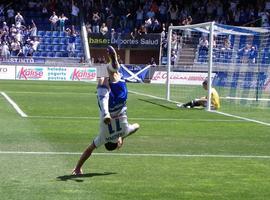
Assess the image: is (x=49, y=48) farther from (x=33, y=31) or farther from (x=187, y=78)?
(x=187, y=78)

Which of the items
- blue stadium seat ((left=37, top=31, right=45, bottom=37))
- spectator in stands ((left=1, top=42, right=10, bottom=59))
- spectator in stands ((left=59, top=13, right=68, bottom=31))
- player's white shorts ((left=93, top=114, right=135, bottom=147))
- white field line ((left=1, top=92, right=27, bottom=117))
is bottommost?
white field line ((left=1, top=92, right=27, bottom=117))

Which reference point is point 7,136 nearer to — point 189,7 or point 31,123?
point 31,123

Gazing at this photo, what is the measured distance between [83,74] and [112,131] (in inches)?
1515

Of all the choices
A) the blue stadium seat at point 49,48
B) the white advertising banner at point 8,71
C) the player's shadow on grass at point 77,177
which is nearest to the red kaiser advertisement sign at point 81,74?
the white advertising banner at point 8,71

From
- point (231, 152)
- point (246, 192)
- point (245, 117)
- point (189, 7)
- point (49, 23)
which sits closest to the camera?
point (246, 192)

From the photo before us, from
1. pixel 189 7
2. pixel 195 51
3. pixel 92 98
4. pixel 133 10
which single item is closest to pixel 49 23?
pixel 133 10

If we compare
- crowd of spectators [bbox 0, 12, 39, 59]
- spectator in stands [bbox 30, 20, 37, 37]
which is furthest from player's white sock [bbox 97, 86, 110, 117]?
spectator in stands [bbox 30, 20, 37, 37]

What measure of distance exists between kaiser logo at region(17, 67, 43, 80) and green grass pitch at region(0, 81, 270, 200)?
26211mm

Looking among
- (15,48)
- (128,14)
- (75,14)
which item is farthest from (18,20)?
(128,14)

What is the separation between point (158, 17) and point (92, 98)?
97.3ft

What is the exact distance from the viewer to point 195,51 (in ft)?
119

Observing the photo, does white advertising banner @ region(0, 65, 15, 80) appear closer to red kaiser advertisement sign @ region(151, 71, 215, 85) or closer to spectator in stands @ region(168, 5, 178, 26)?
red kaiser advertisement sign @ region(151, 71, 215, 85)

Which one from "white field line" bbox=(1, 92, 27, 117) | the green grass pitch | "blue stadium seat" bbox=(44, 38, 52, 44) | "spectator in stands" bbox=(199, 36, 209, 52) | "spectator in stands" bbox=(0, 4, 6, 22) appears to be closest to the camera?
the green grass pitch

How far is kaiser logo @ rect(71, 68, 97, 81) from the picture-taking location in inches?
1901
